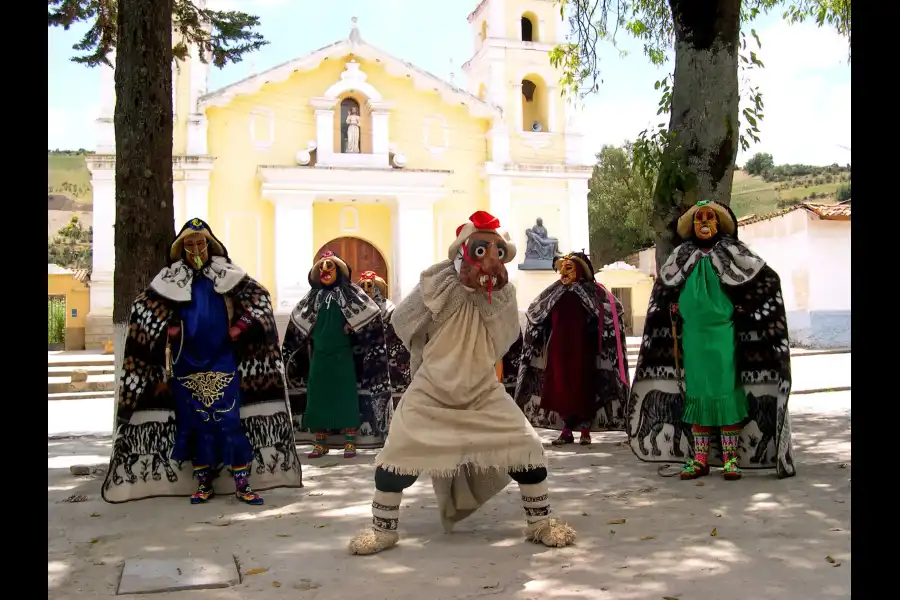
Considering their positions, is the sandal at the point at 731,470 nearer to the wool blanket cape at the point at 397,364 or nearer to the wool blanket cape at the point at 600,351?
the wool blanket cape at the point at 600,351

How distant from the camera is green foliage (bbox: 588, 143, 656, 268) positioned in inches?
1566

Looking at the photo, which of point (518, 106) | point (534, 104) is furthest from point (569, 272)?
point (534, 104)

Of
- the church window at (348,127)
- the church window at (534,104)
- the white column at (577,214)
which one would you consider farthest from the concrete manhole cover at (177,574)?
the church window at (534,104)

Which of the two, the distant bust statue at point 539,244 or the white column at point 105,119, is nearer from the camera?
the white column at point 105,119

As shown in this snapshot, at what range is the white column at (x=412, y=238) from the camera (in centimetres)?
2283

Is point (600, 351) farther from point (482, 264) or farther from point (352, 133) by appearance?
point (352, 133)

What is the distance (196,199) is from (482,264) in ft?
62.0

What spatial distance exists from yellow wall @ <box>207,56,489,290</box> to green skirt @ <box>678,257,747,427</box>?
57.9ft

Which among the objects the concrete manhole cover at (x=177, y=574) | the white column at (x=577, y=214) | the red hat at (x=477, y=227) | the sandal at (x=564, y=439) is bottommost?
the sandal at (x=564, y=439)

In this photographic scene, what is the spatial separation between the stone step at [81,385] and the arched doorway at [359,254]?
28.7 ft

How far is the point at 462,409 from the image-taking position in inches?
171

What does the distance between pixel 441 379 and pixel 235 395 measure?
6.25ft

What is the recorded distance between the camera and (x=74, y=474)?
6.85m
